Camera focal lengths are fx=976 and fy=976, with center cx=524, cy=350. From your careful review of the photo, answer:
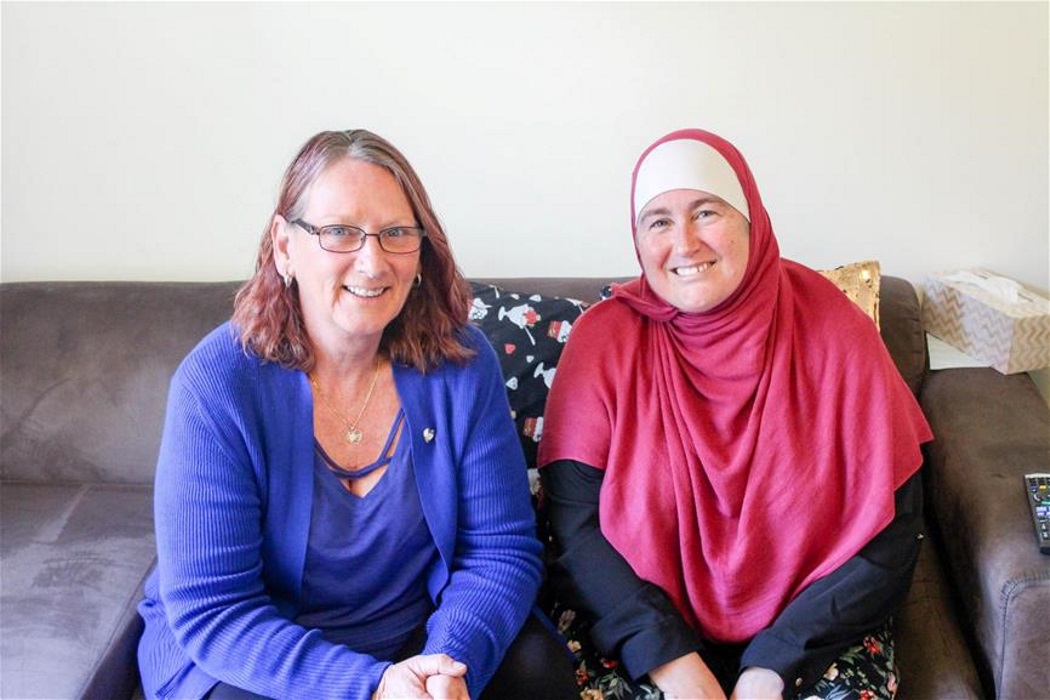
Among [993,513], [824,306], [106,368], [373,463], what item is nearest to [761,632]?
[993,513]

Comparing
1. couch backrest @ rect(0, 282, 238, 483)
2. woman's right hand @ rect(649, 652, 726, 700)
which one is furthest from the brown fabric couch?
woman's right hand @ rect(649, 652, 726, 700)

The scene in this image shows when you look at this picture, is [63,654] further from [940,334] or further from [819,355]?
[940,334]

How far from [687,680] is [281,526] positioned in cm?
66

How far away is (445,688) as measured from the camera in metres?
1.35

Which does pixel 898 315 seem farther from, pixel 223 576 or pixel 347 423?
pixel 223 576

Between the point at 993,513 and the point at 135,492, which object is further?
the point at 135,492

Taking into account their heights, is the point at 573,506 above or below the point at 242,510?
below

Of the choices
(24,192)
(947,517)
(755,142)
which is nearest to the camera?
(947,517)

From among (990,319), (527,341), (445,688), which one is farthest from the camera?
(990,319)

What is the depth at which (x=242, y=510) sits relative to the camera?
4.62 ft

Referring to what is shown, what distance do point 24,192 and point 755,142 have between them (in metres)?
1.75

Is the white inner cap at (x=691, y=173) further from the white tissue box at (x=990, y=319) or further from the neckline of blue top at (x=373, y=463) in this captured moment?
the white tissue box at (x=990, y=319)

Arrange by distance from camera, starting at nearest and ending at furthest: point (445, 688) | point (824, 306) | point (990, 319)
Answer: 1. point (445, 688)
2. point (824, 306)
3. point (990, 319)

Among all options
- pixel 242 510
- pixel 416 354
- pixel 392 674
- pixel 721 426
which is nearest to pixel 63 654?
pixel 242 510
